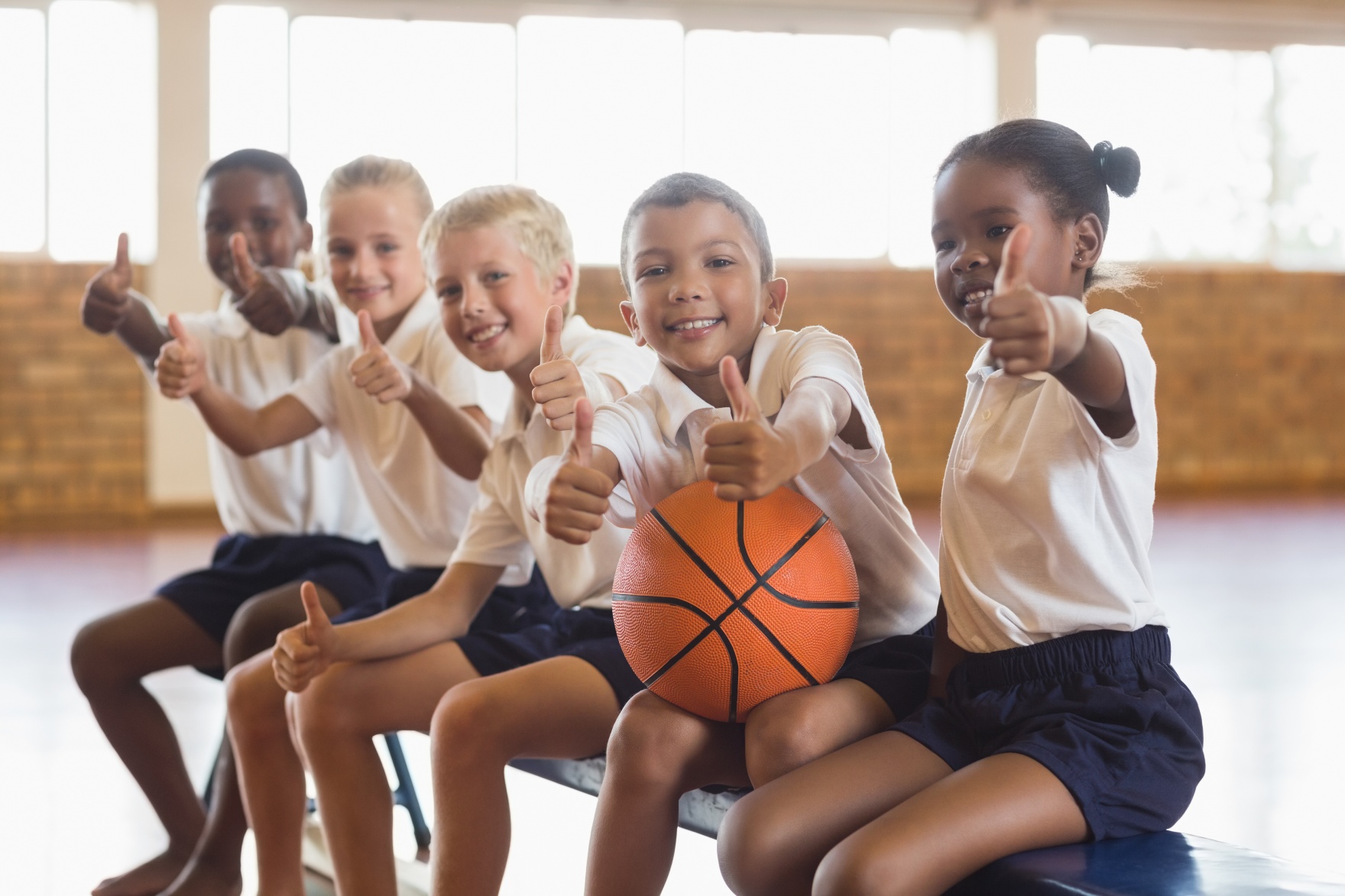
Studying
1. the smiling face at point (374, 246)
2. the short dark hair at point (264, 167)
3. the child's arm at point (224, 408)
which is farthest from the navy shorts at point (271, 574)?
the short dark hair at point (264, 167)

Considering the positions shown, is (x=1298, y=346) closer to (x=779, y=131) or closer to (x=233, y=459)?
(x=779, y=131)

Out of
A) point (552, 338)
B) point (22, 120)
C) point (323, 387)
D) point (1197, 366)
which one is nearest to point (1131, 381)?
point (552, 338)

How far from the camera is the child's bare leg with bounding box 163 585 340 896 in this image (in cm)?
226

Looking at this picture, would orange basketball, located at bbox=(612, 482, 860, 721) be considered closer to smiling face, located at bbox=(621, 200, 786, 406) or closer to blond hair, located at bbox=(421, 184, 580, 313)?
smiling face, located at bbox=(621, 200, 786, 406)

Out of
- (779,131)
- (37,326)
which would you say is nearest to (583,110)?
(779,131)

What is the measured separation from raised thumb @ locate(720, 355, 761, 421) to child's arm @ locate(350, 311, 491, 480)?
751mm

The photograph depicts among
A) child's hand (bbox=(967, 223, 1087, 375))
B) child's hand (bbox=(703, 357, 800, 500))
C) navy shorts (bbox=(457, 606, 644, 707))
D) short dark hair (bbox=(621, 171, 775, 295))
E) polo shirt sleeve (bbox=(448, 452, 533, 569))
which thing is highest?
short dark hair (bbox=(621, 171, 775, 295))

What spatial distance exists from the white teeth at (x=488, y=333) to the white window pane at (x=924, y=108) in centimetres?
681

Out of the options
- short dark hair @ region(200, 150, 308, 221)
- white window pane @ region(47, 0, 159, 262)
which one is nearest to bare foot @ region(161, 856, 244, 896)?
short dark hair @ region(200, 150, 308, 221)

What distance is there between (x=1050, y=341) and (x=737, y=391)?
0.36 meters

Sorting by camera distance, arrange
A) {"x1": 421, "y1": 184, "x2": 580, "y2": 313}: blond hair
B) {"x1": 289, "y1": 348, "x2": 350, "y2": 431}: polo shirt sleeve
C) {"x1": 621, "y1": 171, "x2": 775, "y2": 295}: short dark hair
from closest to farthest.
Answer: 1. {"x1": 621, "y1": 171, "x2": 775, "y2": 295}: short dark hair
2. {"x1": 421, "y1": 184, "x2": 580, "y2": 313}: blond hair
3. {"x1": 289, "y1": 348, "x2": 350, "y2": 431}: polo shirt sleeve

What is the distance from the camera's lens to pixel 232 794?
2299 mm

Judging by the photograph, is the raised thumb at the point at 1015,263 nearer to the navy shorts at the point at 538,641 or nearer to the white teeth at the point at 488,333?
the navy shorts at the point at 538,641

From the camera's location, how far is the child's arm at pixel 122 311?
102 inches
